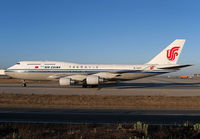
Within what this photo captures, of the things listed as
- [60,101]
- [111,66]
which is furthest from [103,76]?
[60,101]

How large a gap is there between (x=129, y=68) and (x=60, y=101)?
1814 cm

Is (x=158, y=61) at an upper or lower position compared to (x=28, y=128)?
upper

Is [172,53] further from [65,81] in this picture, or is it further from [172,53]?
[65,81]

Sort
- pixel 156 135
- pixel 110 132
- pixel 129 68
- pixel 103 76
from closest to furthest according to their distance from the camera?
pixel 156 135 → pixel 110 132 → pixel 103 76 → pixel 129 68

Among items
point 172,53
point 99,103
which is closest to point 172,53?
point 172,53

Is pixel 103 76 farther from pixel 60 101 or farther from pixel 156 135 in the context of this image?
pixel 156 135

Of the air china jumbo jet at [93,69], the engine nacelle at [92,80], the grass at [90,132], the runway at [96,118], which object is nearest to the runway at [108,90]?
the engine nacelle at [92,80]

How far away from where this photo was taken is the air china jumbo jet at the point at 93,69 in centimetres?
3238

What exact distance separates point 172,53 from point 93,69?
1438cm

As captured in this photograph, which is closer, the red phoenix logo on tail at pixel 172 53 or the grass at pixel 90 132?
the grass at pixel 90 132

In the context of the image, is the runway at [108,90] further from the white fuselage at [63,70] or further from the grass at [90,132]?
the grass at [90,132]

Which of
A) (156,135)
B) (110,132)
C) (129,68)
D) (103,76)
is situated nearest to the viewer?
(156,135)

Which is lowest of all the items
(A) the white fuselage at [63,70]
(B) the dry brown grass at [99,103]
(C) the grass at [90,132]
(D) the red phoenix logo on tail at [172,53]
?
(C) the grass at [90,132]

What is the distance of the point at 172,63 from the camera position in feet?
113
